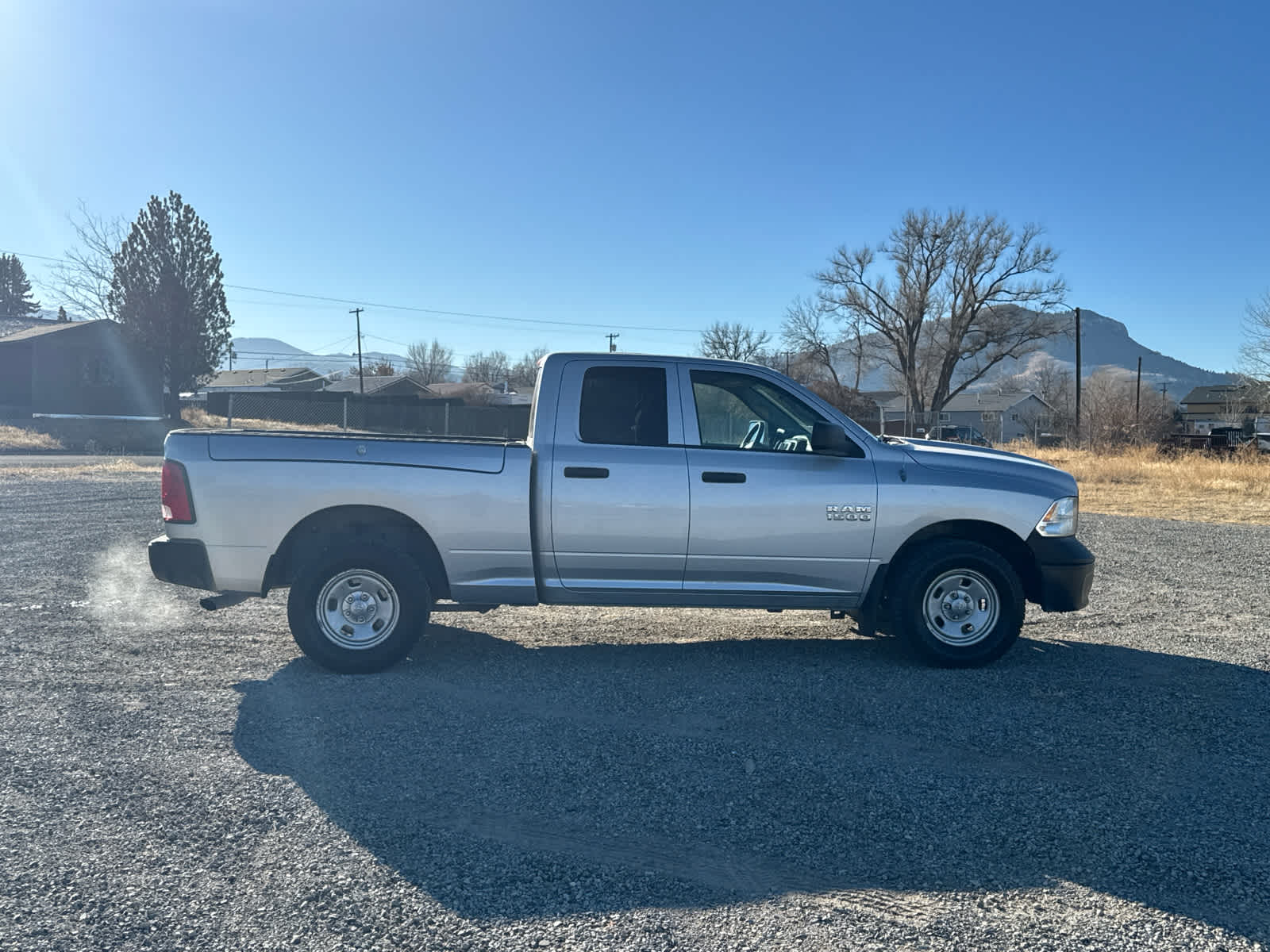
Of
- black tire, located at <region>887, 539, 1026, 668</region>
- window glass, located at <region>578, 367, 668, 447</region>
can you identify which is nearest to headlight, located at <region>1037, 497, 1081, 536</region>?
black tire, located at <region>887, 539, 1026, 668</region>

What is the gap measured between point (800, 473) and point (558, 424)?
1.57m

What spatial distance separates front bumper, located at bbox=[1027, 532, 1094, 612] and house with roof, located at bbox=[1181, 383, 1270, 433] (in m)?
37.2

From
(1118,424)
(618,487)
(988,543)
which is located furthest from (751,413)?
(1118,424)

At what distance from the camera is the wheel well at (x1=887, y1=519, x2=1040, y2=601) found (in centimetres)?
598

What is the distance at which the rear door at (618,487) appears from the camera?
227 inches

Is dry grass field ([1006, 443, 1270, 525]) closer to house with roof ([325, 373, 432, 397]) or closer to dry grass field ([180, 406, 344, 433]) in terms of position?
dry grass field ([180, 406, 344, 433])

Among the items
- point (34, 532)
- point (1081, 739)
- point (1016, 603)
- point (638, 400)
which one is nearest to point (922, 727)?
point (1081, 739)

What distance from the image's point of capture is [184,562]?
18.7 ft

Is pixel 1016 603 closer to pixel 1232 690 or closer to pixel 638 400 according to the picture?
pixel 1232 690

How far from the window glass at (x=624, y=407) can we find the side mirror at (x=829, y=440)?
949 mm

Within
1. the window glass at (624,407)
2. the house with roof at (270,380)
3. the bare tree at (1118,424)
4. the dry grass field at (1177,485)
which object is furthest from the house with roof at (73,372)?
the bare tree at (1118,424)

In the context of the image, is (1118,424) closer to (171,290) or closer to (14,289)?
(171,290)

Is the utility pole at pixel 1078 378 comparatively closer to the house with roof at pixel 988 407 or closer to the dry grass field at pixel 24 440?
the house with roof at pixel 988 407

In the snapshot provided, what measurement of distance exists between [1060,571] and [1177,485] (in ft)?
56.8
